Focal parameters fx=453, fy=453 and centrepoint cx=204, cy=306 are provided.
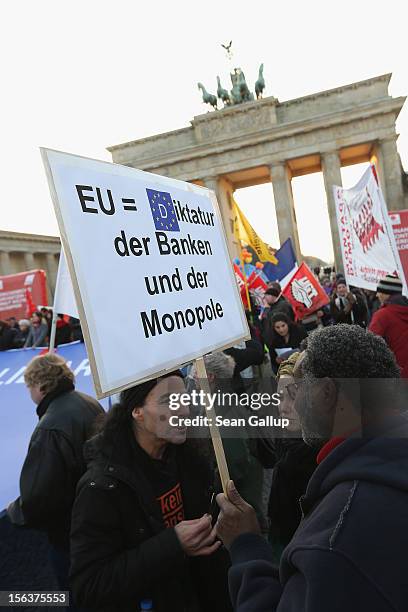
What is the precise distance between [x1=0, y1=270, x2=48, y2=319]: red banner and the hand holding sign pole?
10311mm

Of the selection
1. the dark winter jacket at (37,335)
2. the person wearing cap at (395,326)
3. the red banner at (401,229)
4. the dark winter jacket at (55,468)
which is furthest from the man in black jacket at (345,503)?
the dark winter jacket at (37,335)

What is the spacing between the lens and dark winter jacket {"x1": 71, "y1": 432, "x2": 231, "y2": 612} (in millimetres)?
1607

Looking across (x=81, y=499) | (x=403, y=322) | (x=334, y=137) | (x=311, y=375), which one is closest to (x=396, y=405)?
(x=311, y=375)

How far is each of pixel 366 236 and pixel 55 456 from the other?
3.92 m

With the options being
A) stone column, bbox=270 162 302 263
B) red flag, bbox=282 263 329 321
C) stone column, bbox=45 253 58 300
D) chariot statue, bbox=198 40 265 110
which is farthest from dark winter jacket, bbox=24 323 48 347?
stone column, bbox=45 253 58 300

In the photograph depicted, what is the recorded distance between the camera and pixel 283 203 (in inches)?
1319

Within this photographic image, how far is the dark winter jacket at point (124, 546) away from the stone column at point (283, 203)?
3248 cm

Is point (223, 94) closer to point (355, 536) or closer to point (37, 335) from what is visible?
point (37, 335)

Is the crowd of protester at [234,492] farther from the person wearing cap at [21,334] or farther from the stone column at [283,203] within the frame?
the stone column at [283,203]

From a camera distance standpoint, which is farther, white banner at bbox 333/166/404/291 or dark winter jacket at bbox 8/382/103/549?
white banner at bbox 333/166/404/291

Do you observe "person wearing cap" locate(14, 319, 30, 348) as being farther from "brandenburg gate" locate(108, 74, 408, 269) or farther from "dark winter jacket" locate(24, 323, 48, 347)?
"brandenburg gate" locate(108, 74, 408, 269)

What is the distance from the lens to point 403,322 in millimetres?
3725

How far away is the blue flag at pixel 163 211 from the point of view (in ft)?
5.92

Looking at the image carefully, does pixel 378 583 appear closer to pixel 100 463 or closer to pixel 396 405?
pixel 396 405
